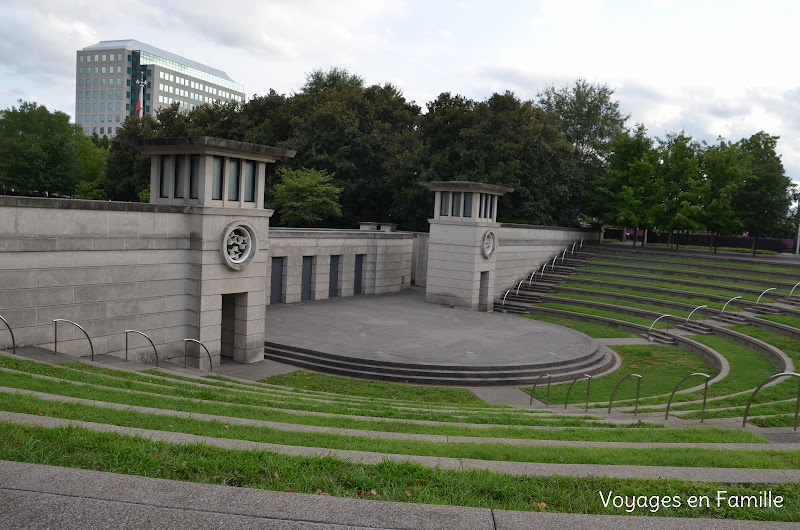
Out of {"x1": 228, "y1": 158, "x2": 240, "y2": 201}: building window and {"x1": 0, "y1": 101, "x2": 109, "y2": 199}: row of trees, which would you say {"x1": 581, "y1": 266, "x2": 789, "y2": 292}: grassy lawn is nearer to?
{"x1": 228, "y1": 158, "x2": 240, "y2": 201}: building window

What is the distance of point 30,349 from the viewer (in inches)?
590

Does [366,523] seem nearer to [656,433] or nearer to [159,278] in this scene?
[656,433]

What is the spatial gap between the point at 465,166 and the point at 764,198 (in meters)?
20.5

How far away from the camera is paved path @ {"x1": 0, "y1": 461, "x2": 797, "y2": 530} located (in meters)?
5.89

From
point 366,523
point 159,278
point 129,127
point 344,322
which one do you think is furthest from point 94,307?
point 129,127

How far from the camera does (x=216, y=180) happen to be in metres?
Result: 20.1

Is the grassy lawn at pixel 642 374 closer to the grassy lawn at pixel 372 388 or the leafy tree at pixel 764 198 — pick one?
the grassy lawn at pixel 372 388

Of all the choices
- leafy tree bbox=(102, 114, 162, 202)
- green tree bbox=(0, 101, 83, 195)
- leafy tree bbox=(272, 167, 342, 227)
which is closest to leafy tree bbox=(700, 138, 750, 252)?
leafy tree bbox=(272, 167, 342, 227)

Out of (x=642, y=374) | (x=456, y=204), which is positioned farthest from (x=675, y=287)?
(x=642, y=374)

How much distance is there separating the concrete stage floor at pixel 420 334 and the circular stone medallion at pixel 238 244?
3851 mm

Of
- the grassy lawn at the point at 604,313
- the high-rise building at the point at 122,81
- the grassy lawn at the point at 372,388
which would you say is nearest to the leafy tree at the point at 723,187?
the grassy lawn at the point at 604,313

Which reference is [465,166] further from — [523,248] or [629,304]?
[629,304]

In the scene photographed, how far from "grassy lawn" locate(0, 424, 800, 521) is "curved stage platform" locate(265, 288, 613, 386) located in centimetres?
1303

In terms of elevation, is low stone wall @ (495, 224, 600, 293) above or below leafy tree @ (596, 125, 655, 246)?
below
